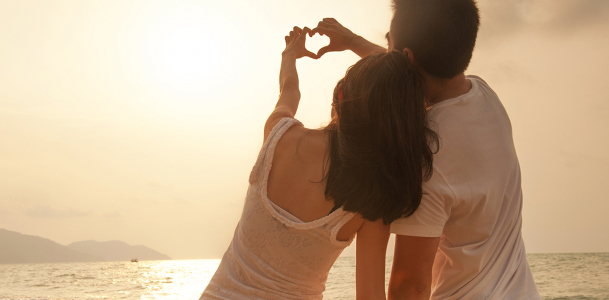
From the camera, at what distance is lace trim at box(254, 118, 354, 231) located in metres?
1.40

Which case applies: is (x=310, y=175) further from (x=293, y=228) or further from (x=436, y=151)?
(x=436, y=151)

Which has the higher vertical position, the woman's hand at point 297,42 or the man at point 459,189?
the woman's hand at point 297,42

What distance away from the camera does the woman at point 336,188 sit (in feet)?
4.43

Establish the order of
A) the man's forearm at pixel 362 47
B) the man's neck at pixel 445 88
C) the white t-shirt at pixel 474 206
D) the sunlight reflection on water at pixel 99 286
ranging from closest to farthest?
the white t-shirt at pixel 474 206
the man's neck at pixel 445 88
the man's forearm at pixel 362 47
the sunlight reflection on water at pixel 99 286

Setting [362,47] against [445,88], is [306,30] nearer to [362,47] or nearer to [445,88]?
[362,47]

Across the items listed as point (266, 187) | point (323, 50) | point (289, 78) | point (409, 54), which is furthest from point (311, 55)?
point (266, 187)

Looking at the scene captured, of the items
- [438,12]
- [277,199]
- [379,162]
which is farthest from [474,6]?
[277,199]

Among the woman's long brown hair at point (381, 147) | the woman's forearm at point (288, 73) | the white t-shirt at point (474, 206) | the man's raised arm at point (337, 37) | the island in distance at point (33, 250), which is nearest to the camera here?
the woman's long brown hair at point (381, 147)

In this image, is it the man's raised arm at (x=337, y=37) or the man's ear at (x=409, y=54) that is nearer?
the man's ear at (x=409, y=54)

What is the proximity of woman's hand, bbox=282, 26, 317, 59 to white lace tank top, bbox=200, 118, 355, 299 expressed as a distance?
717 mm

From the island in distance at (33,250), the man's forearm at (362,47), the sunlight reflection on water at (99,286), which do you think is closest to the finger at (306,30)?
the man's forearm at (362,47)

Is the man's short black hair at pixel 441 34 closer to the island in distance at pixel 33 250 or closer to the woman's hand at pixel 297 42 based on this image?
the woman's hand at pixel 297 42

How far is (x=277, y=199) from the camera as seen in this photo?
1.45 metres

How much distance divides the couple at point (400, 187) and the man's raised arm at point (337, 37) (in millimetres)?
585
